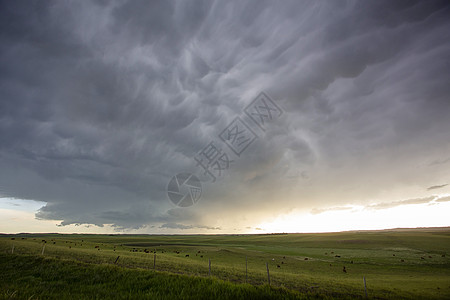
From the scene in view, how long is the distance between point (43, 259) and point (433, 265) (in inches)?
2621

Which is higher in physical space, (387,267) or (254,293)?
(254,293)

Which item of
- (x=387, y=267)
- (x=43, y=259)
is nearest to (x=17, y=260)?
(x=43, y=259)

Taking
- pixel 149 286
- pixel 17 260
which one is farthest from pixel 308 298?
pixel 17 260

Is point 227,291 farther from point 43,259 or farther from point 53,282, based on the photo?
point 43,259

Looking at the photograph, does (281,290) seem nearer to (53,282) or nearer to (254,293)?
(254,293)

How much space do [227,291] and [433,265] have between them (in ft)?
180

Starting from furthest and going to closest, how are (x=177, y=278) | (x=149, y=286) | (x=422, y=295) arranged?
(x=422, y=295) → (x=177, y=278) → (x=149, y=286)

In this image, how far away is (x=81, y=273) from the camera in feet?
62.5

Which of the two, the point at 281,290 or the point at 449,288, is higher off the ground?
the point at 281,290

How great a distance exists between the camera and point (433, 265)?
146 feet

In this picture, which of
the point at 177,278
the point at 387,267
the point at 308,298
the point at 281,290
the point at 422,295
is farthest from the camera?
the point at 387,267

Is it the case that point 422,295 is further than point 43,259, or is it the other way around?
point 43,259

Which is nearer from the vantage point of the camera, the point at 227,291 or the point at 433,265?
the point at 227,291

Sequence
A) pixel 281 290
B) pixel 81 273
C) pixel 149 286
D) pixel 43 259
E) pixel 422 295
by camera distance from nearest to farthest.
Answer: pixel 281 290
pixel 149 286
pixel 81 273
pixel 422 295
pixel 43 259
